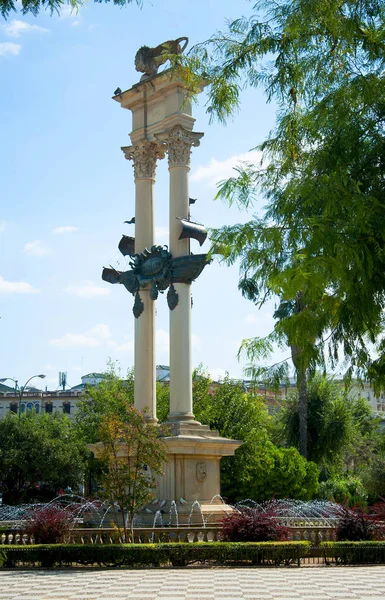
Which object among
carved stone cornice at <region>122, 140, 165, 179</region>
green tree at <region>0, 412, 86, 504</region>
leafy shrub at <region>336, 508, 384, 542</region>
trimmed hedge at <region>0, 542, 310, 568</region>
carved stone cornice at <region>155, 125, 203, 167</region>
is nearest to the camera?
trimmed hedge at <region>0, 542, 310, 568</region>

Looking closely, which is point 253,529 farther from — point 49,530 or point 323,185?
point 323,185

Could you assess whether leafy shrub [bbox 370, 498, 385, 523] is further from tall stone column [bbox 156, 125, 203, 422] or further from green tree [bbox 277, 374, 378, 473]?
green tree [bbox 277, 374, 378, 473]

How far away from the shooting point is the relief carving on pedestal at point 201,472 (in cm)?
2208

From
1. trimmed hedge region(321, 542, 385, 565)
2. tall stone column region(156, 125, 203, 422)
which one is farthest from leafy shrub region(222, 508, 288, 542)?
tall stone column region(156, 125, 203, 422)

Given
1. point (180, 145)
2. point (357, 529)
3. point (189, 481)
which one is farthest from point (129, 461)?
point (180, 145)

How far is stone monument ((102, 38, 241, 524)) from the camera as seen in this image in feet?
71.7

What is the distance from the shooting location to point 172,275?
23.7m

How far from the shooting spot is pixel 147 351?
2488 cm

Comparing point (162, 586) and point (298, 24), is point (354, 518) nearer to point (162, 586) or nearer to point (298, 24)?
point (162, 586)

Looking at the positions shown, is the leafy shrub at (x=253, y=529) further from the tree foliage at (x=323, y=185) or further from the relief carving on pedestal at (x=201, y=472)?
the tree foliage at (x=323, y=185)

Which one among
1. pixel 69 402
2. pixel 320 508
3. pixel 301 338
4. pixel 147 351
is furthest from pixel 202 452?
pixel 69 402

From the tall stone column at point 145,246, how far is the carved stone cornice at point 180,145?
153 cm

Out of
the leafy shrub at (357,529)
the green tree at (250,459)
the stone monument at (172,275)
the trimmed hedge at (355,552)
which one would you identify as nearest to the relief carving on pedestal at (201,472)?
the stone monument at (172,275)

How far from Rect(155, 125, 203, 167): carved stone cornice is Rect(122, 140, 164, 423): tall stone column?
60.4 inches
